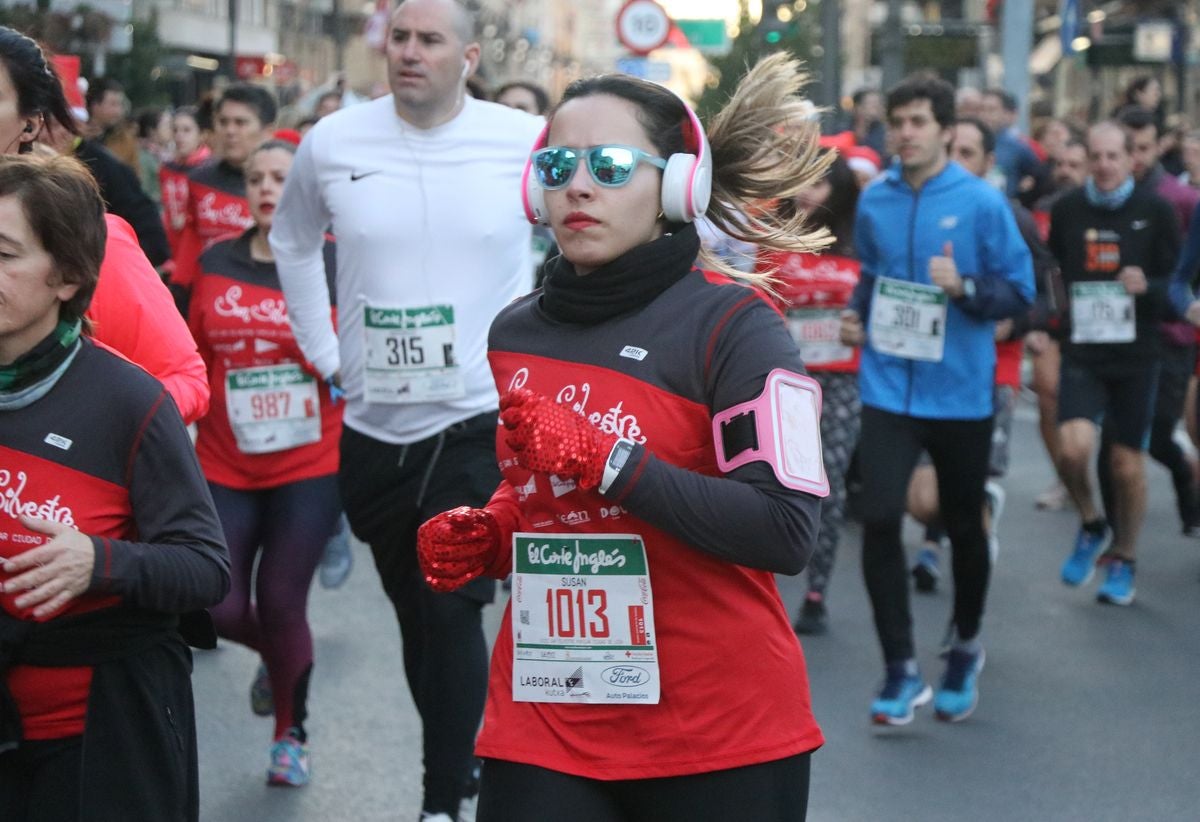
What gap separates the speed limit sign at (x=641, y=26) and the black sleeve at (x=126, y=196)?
1331cm

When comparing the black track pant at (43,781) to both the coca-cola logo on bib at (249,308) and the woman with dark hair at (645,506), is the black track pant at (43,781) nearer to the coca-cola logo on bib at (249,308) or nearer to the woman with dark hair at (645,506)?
the woman with dark hair at (645,506)

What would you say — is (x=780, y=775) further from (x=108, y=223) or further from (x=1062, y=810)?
(x=1062, y=810)

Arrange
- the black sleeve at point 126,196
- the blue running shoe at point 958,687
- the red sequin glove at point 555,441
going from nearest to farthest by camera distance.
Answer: the red sequin glove at point 555,441, the black sleeve at point 126,196, the blue running shoe at point 958,687

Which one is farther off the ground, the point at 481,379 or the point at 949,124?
the point at 949,124

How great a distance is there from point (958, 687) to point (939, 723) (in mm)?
146

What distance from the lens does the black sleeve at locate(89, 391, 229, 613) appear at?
121 inches

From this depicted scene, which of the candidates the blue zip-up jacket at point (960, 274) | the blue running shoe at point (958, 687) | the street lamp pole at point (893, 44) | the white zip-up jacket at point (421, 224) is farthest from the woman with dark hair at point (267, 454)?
the street lamp pole at point (893, 44)

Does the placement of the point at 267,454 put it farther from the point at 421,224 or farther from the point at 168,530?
the point at 168,530

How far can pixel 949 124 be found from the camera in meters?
6.64

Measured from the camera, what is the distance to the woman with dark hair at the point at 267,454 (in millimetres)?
5801

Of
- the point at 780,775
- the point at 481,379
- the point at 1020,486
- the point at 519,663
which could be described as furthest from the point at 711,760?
the point at 1020,486

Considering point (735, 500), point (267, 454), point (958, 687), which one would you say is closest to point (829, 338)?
point (958, 687)

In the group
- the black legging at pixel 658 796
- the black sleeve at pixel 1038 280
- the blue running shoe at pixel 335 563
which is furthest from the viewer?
the blue running shoe at pixel 335 563

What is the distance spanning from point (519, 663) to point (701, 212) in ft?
2.64
